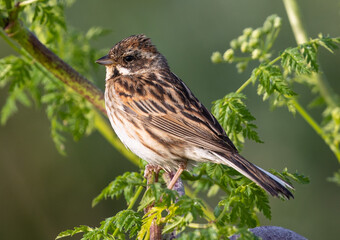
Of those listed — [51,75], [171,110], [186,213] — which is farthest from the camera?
[51,75]

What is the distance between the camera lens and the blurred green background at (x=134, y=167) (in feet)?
26.1

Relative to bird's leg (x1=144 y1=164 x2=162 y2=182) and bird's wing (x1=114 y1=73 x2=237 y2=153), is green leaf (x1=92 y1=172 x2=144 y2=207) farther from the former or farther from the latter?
bird's wing (x1=114 y1=73 x2=237 y2=153)

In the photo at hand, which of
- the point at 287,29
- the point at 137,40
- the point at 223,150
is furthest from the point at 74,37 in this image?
the point at 287,29

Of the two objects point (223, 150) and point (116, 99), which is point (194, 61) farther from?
point (223, 150)

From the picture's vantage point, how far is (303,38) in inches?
186

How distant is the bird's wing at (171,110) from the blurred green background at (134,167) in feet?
11.4

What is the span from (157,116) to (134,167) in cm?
380

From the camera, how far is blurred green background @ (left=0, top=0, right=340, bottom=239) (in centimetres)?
796

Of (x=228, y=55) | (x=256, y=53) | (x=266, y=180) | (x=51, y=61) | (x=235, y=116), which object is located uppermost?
(x=51, y=61)

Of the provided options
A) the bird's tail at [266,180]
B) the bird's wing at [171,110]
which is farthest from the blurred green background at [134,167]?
the bird's tail at [266,180]

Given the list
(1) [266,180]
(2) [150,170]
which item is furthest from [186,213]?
(2) [150,170]

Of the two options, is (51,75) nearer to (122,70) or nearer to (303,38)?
(122,70)

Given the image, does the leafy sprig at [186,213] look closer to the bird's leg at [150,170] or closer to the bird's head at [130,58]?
the bird's leg at [150,170]

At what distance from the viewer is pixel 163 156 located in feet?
13.9
